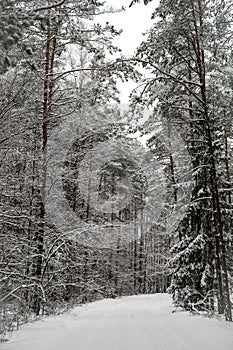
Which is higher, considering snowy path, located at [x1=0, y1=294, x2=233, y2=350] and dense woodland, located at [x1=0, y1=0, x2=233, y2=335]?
dense woodland, located at [x1=0, y1=0, x2=233, y2=335]

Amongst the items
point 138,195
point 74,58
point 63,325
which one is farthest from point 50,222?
point 138,195

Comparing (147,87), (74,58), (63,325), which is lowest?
(63,325)

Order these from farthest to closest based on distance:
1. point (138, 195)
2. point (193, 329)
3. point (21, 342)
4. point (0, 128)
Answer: point (138, 195)
point (193, 329)
point (0, 128)
point (21, 342)

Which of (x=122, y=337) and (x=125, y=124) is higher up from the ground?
(x=125, y=124)

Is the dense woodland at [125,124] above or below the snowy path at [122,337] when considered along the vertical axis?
above

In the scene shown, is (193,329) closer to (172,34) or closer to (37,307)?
(37,307)

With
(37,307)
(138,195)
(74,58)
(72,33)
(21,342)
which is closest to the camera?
(21,342)

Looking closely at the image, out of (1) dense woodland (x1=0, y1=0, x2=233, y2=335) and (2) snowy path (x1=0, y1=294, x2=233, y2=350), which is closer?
(2) snowy path (x1=0, y1=294, x2=233, y2=350)

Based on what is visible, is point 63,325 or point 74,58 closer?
point 63,325

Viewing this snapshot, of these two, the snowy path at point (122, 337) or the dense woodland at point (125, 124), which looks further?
the dense woodland at point (125, 124)

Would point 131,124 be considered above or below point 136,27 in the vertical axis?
below

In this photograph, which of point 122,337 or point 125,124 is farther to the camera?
point 125,124

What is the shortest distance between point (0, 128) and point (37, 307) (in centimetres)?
552

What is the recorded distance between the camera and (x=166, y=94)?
10.4 meters
